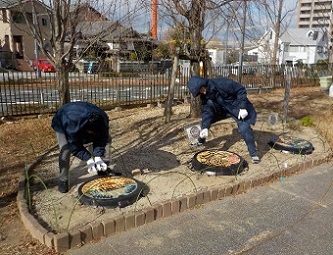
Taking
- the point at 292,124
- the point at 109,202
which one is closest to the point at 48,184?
the point at 109,202

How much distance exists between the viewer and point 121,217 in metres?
2.93

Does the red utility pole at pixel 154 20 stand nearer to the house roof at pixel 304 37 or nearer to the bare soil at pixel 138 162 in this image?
the bare soil at pixel 138 162

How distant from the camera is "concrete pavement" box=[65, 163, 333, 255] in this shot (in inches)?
106

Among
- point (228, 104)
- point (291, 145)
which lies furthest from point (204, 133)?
point (291, 145)

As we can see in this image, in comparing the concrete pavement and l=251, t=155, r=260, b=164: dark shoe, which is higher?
l=251, t=155, r=260, b=164: dark shoe

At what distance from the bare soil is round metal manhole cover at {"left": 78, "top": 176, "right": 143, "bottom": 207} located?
76 millimetres

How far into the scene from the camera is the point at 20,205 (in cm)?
316

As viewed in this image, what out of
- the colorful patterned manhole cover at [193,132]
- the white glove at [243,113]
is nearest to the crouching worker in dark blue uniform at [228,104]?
the white glove at [243,113]

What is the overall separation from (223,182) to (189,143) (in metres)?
1.64

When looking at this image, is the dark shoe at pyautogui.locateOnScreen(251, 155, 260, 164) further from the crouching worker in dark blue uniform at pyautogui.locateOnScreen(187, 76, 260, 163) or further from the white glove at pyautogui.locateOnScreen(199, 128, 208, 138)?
the white glove at pyautogui.locateOnScreen(199, 128, 208, 138)

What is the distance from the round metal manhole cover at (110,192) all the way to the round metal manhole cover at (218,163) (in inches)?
38.2

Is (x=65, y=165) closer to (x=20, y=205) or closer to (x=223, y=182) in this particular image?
(x=20, y=205)

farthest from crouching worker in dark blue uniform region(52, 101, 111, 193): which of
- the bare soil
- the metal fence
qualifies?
the metal fence

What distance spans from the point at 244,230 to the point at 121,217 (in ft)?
3.96
